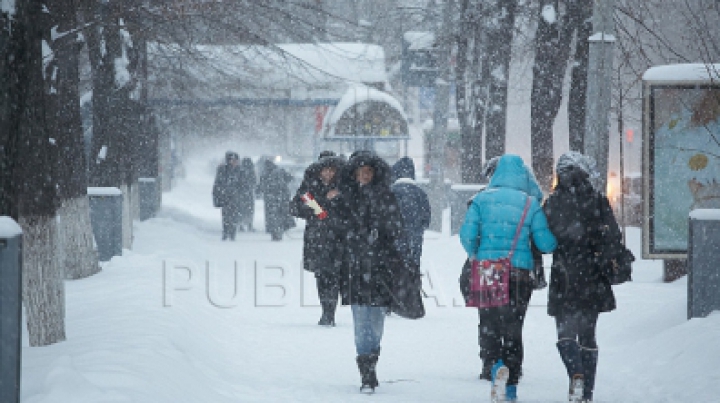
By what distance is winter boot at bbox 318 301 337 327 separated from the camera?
10727 millimetres

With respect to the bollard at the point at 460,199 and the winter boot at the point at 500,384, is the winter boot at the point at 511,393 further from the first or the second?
the bollard at the point at 460,199

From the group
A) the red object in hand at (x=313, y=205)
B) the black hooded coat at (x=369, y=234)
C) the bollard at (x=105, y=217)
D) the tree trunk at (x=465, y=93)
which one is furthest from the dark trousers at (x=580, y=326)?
the tree trunk at (x=465, y=93)

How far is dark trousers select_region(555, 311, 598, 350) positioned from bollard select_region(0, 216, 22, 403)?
3.51 meters

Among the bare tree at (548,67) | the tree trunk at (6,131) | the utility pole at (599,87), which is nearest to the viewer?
the tree trunk at (6,131)

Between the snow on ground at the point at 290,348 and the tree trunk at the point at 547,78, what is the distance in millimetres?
4839

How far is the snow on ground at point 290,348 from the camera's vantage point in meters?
6.67

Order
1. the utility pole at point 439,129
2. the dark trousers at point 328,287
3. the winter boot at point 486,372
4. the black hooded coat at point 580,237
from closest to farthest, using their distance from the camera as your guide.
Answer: the black hooded coat at point 580,237 → the winter boot at point 486,372 → the dark trousers at point 328,287 → the utility pole at point 439,129

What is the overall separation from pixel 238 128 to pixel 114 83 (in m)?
38.6

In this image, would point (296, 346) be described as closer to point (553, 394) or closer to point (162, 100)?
point (553, 394)

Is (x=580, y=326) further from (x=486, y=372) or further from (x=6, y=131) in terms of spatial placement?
(x=6, y=131)

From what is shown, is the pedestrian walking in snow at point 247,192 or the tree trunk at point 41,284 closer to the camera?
the tree trunk at point 41,284

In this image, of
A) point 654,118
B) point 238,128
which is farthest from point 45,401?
point 238,128

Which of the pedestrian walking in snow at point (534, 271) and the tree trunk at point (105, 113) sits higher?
the tree trunk at point (105, 113)

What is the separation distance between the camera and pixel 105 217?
46.1ft
